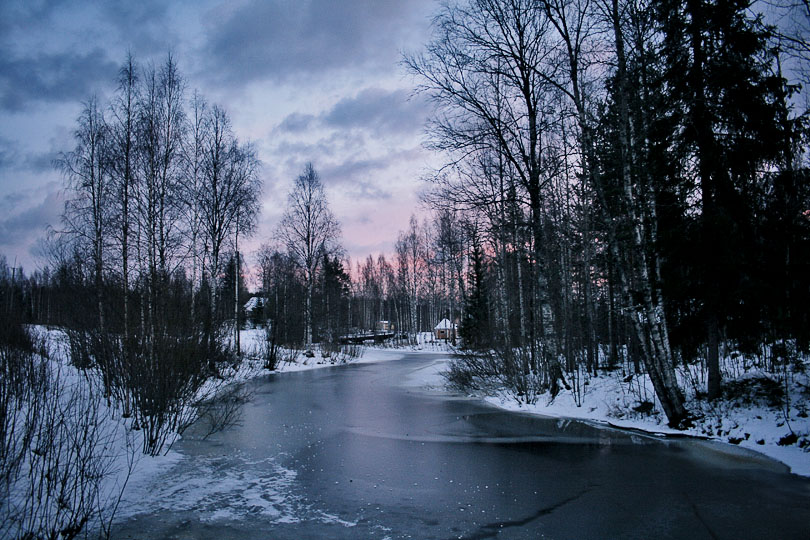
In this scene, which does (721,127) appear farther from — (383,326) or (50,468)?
(383,326)

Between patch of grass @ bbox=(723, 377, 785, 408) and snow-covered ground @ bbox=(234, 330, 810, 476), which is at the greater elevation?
patch of grass @ bbox=(723, 377, 785, 408)

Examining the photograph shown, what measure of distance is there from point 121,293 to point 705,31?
12.9 m

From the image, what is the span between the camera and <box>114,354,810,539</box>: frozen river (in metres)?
5.03

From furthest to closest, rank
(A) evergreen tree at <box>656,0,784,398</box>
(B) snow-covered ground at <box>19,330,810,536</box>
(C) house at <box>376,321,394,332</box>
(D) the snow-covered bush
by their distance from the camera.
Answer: (C) house at <box>376,321,394,332</box> → (A) evergreen tree at <box>656,0,784,398</box> → (B) snow-covered ground at <box>19,330,810,536</box> → (D) the snow-covered bush

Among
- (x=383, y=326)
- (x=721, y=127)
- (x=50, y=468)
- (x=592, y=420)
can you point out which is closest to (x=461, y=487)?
(x=50, y=468)

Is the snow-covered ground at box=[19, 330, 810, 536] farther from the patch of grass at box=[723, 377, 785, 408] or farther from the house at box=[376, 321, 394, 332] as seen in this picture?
the house at box=[376, 321, 394, 332]

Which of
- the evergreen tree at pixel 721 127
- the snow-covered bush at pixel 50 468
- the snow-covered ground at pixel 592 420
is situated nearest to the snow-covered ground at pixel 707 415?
the snow-covered ground at pixel 592 420

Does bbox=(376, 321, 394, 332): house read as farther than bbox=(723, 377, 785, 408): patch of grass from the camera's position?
Yes

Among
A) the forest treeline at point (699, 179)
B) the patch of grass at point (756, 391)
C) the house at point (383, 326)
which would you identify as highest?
the forest treeline at point (699, 179)

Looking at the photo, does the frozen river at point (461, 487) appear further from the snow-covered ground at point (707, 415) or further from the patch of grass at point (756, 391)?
the patch of grass at point (756, 391)

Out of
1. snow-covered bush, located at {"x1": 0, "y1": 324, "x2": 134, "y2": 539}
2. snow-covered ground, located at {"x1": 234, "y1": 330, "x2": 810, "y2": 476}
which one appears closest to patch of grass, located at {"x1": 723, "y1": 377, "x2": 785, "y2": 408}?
snow-covered ground, located at {"x1": 234, "y1": 330, "x2": 810, "y2": 476}

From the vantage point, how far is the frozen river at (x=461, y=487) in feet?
16.5

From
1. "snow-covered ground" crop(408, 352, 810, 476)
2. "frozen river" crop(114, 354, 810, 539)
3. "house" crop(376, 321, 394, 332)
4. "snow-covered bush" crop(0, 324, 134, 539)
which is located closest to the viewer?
"snow-covered bush" crop(0, 324, 134, 539)

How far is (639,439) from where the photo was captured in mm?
9250
